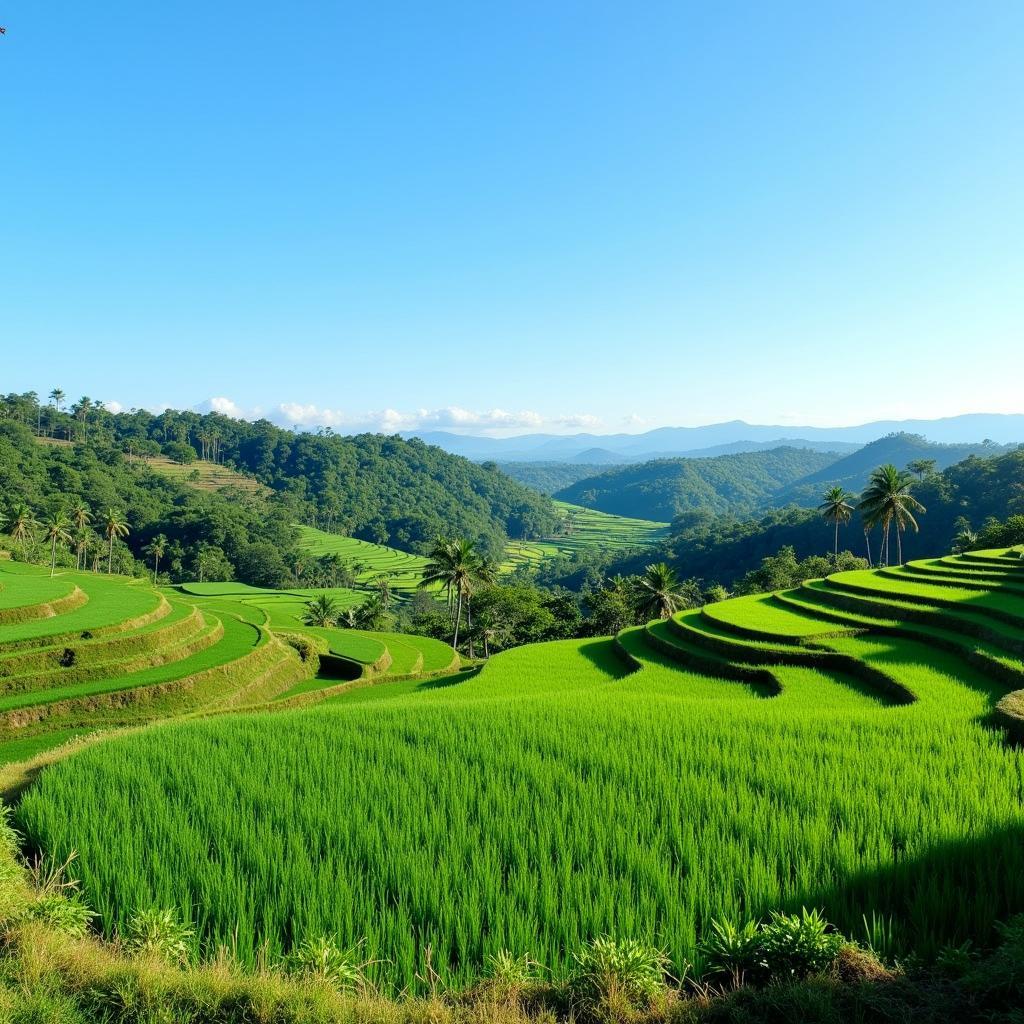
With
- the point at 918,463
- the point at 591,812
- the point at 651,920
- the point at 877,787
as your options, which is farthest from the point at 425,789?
the point at 918,463

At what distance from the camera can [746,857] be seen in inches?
243

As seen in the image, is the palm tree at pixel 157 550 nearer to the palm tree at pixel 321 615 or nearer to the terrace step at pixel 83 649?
the palm tree at pixel 321 615

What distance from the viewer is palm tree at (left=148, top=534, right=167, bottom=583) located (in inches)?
3268

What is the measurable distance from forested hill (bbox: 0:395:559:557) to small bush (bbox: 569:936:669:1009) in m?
146

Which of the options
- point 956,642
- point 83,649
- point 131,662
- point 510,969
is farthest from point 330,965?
point 83,649

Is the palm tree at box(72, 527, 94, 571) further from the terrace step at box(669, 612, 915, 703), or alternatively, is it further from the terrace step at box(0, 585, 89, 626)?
the terrace step at box(669, 612, 915, 703)

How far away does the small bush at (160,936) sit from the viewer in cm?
493

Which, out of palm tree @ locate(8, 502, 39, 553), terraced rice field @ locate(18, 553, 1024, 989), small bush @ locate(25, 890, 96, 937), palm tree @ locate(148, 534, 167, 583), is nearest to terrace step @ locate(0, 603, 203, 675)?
terraced rice field @ locate(18, 553, 1024, 989)

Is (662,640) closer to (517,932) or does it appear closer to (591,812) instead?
(591,812)

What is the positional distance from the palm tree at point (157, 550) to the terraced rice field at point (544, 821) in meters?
81.8

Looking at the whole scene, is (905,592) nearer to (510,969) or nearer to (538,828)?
(538,828)

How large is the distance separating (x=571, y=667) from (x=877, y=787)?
633 inches

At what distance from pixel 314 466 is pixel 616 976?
588 ft

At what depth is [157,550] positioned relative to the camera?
8162 cm
